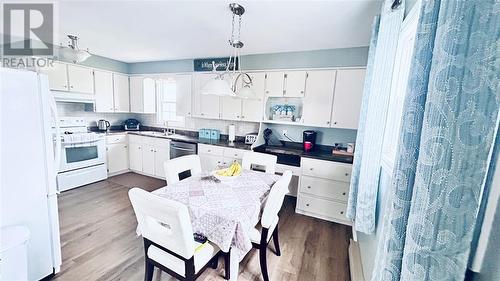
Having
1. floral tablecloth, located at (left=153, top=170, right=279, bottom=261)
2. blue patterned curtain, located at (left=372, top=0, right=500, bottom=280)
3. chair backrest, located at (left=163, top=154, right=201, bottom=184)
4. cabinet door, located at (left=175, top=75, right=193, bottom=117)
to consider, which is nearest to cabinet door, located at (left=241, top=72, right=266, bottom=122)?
cabinet door, located at (left=175, top=75, right=193, bottom=117)

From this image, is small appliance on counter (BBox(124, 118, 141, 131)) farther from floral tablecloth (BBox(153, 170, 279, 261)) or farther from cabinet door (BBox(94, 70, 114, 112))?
floral tablecloth (BBox(153, 170, 279, 261))

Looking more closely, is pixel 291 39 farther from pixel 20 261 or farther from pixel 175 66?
pixel 20 261

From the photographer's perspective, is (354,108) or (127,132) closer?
(354,108)

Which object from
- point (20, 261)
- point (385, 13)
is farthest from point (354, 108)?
point (20, 261)

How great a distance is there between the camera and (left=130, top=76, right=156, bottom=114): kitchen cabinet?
4465mm

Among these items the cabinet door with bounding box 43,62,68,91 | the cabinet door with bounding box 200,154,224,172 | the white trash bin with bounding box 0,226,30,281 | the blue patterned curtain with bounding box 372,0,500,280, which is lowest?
the white trash bin with bounding box 0,226,30,281

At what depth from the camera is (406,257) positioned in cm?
54

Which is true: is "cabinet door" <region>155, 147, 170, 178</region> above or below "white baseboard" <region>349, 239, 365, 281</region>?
above

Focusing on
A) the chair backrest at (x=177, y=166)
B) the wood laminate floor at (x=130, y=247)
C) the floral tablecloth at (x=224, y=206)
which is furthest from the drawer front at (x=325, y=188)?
the chair backrest at (x=177, y=166)

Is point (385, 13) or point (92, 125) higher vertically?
point (385, 13)

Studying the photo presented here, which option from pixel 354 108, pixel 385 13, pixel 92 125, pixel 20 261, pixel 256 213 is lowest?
pixel 20 261

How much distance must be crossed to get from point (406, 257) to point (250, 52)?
133 inches

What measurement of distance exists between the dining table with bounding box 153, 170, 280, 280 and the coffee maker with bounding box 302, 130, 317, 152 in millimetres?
1429

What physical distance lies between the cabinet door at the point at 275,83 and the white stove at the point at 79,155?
3.18 metres
